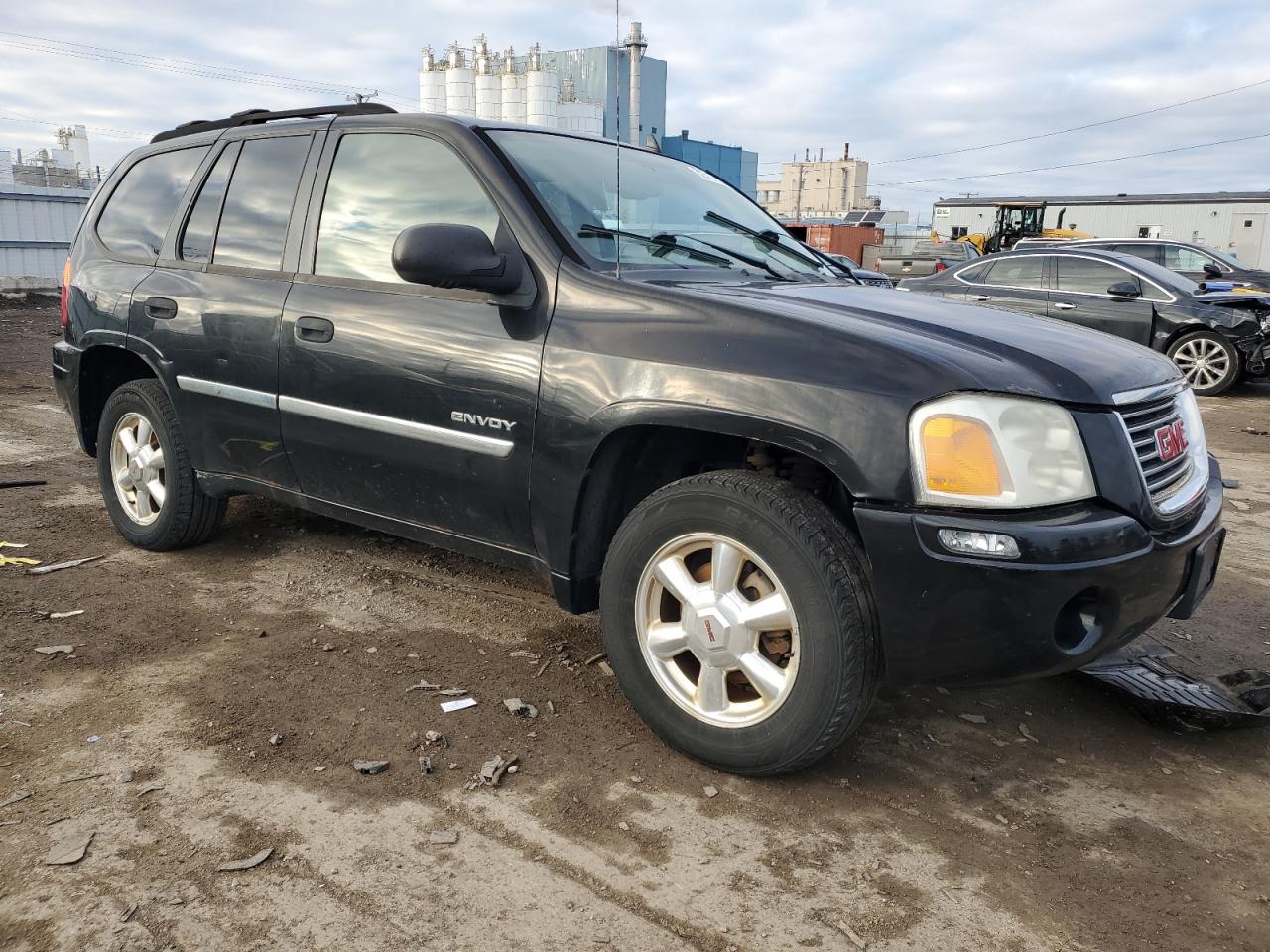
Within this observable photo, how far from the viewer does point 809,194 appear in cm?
10206

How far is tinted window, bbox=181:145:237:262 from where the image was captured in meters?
4.02

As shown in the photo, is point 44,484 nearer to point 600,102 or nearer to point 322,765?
point 322,765

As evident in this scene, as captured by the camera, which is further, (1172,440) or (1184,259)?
(1184,259)

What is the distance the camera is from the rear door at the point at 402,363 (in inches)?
120

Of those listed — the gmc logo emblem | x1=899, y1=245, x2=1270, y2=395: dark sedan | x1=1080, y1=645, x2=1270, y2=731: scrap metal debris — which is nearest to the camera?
the gmc logo emblem

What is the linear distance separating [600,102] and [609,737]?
38.8 m

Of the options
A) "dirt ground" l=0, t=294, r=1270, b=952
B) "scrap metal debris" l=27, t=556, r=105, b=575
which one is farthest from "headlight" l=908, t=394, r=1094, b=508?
"scrap metal debris" l=27, t=556, r=105, b=575

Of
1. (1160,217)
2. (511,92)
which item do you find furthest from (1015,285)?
(1160,217)

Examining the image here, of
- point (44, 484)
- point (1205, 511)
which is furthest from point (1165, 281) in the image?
point (44, 484)

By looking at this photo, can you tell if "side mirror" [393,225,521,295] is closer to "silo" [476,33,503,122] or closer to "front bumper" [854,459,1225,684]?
"front bumper" [854,459,1225,684]

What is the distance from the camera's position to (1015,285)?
1085 centimetres

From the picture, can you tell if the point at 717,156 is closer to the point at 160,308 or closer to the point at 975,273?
the point at 975,273

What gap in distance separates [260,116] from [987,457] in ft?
10.9

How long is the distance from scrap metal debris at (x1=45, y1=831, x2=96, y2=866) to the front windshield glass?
80.0 inches
